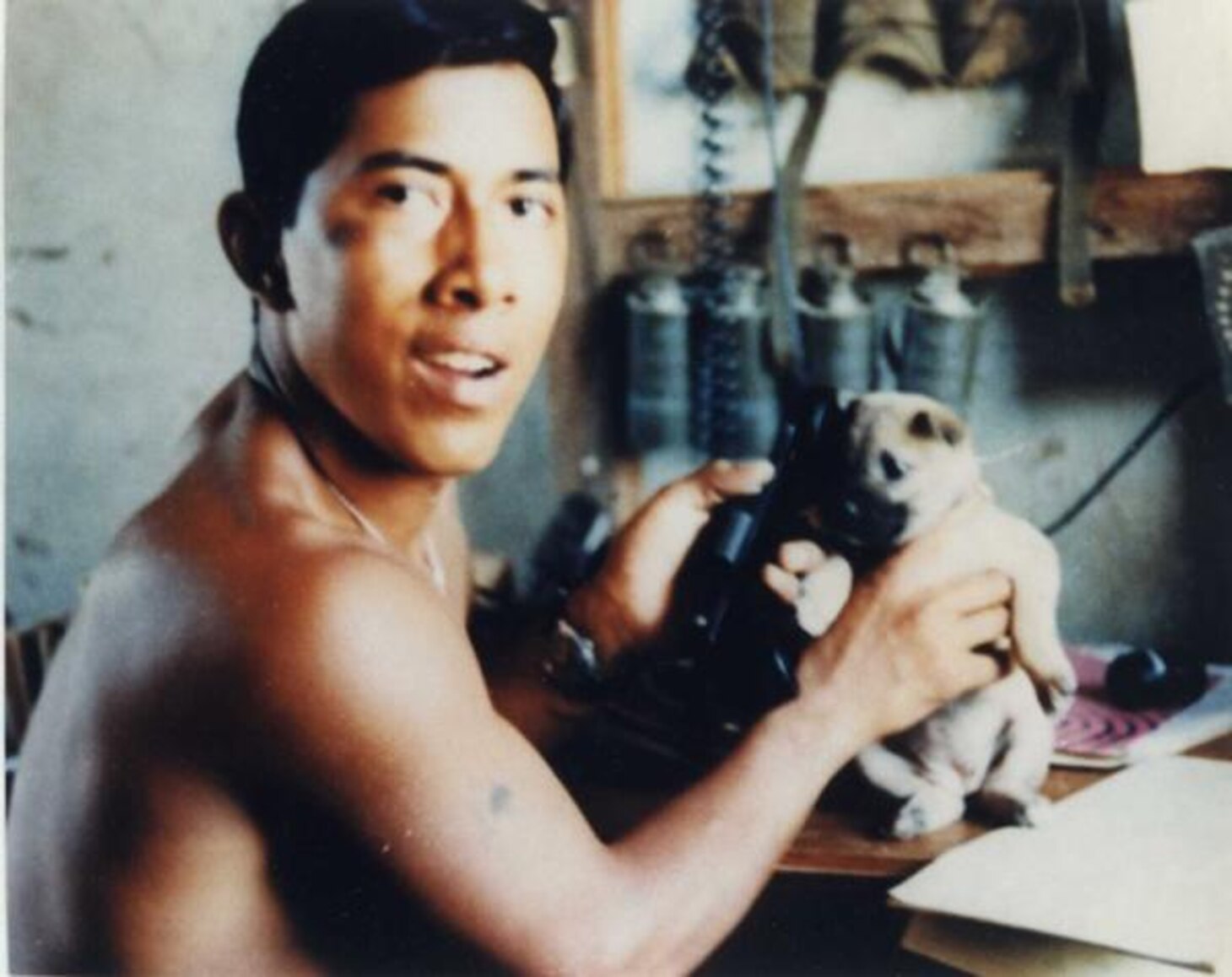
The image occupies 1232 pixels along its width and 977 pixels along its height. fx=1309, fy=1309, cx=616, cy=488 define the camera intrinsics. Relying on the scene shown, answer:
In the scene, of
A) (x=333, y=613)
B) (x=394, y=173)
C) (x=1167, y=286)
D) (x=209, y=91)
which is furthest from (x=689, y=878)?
(x=209, y=91)

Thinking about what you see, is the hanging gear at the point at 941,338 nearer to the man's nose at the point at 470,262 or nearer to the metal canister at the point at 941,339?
the metal canister at the point at 941,339

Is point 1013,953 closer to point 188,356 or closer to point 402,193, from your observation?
point 402,193

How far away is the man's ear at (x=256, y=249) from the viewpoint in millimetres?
596

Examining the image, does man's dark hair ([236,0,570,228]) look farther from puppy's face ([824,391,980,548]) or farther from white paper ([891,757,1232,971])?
white paper ([891,757,1232,971])

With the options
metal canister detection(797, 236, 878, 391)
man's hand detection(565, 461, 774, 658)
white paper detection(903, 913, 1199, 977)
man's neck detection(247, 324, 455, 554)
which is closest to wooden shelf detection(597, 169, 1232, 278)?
metal canister detection(797, 236, 878, 391)

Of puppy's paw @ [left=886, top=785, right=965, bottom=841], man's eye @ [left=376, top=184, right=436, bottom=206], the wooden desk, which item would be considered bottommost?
the wooden desk

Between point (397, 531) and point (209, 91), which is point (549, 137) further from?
point (209, 91)

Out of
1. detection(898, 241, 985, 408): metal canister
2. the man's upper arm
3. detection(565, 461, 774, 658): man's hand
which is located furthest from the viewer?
detection(898, 241, 985, 408): metal canister

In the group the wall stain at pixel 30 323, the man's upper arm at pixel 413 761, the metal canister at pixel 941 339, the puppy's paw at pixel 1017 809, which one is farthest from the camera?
the wall stain at pixel 30 323

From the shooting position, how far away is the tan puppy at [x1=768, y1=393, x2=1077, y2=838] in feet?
1.92

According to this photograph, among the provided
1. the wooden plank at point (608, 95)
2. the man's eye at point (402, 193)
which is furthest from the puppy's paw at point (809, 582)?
the wooden plank at point (608, 95)

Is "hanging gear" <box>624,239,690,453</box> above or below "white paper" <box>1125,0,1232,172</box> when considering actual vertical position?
below

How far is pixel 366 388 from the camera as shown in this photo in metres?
0.58

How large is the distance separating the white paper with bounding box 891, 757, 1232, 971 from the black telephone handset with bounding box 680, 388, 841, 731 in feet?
0.39
